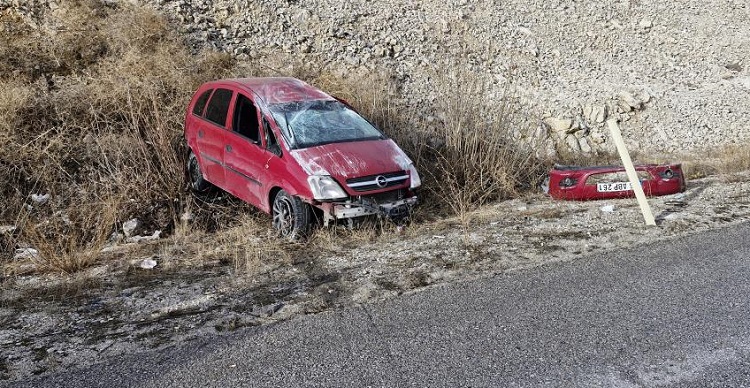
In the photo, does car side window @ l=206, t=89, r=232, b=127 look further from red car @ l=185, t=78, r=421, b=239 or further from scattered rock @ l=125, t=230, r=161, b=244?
scattered rock @ l=125, t=230, r=161, b=244

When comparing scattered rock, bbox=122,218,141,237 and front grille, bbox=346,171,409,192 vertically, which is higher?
front grille, bbox=346,171,409,192

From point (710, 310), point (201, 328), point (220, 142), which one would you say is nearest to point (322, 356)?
point (201, 328)

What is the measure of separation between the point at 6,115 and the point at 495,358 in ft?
27.8

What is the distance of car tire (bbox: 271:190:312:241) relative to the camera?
7254 mm

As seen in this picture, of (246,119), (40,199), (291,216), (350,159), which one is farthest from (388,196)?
Result: (40,199)

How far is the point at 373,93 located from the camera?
36.5 ft

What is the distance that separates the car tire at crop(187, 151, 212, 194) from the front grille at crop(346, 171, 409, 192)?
2.78m

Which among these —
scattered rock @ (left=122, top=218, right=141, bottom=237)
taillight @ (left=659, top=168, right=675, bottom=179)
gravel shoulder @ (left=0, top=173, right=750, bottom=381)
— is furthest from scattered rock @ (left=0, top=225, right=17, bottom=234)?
taillight @ (left=659, top=168, right=675, bottom=179)

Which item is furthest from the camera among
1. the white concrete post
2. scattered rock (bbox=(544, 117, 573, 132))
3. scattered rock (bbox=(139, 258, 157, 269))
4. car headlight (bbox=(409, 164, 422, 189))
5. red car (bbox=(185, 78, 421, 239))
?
scattered rock (bbox=(544, 117, 573, 132))

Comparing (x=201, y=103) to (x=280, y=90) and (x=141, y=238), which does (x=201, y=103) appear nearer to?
(x=280, y=90)

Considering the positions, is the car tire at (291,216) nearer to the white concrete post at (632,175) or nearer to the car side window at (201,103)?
the car side window at (201,103)

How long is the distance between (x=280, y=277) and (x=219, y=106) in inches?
135

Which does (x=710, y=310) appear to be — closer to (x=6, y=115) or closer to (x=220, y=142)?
(x=220, y=142)

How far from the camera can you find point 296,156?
290 inches
